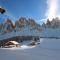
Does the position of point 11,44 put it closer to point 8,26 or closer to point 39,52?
point 8,26

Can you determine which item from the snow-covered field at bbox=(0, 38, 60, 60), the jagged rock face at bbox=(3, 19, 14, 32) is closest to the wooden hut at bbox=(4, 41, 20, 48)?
the snow-covered field at bbox=(0, 38, 60, 60)

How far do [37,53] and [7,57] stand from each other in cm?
47

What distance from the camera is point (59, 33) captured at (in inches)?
92.9

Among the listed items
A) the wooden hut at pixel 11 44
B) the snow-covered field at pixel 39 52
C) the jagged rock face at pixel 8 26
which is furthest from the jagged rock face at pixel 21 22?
the snow-covered field at pixel 39 52

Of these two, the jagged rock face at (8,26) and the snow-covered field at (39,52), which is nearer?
the snow-covered field at (39,52)

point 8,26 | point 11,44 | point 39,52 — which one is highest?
point 8,26

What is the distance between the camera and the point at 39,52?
2334mm

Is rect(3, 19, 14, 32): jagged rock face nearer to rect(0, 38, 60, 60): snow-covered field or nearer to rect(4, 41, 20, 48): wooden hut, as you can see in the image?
rect(4, 41, 20, 48): wooden hut

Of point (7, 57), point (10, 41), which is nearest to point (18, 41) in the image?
point (10, 41)

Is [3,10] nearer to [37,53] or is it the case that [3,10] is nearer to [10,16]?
[10,16]

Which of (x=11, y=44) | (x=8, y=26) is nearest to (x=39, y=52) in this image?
(x=11, y=44)

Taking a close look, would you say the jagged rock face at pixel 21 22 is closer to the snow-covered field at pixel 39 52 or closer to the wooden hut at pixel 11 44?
the wooden hut at pixel 11 44

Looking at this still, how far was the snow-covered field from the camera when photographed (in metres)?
2.23

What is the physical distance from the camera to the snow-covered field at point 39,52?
2229 mm
